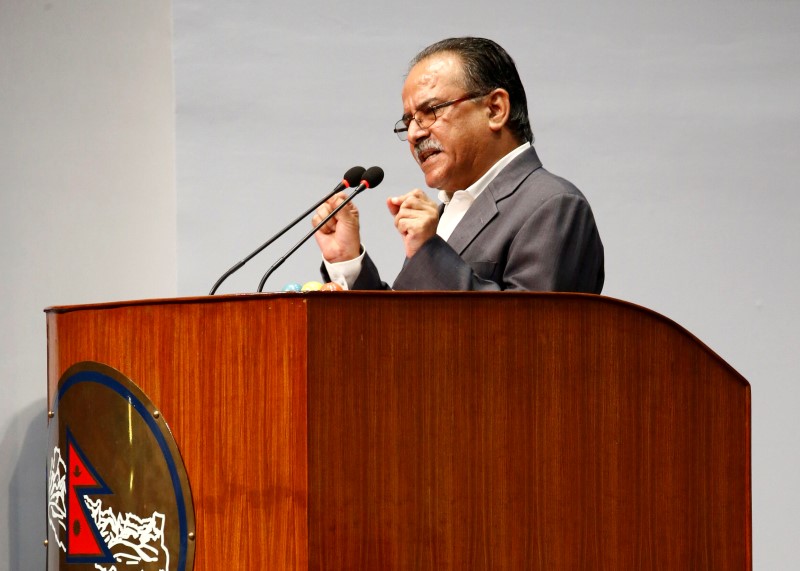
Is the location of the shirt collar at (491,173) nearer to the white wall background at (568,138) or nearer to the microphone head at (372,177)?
the microphone head at (372,177)

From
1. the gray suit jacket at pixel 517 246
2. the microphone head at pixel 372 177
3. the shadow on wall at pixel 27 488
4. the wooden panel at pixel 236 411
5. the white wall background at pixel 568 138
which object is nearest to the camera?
the wooden panel at pixel 236 411

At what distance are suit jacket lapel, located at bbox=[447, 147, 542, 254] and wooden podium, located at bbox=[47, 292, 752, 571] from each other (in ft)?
2.03

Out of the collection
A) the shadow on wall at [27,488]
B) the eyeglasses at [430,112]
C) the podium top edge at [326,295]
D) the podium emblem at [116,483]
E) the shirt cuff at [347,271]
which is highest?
the eyeglasses at [430,112]

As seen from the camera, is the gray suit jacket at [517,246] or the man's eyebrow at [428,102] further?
the man's eyebrow at [428,102]

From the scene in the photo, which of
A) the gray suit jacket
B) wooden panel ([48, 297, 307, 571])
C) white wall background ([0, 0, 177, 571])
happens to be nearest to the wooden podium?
wooden panel ([48, 297, 307, 571])

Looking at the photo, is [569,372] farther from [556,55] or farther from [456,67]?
[556,55]

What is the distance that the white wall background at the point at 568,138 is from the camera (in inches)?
123

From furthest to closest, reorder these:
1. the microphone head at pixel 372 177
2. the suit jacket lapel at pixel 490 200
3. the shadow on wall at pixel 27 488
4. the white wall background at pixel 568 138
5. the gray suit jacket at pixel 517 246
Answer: the white wall background at pixel 568 138 → the shadow on wall at pixel 27 488 → the suit jacket lapel at pixel 490 200 → the microphone head at pixel 372 177 → the gray suit jacket at pixel 517 246

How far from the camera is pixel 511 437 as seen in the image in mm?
1351

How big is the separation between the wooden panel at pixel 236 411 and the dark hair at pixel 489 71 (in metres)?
0.99

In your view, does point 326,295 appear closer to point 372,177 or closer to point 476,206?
point 372,177

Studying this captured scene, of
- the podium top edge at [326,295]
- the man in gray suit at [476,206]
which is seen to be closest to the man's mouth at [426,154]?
the man in gray suit at [476,206]

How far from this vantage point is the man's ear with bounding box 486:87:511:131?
2.12 metres

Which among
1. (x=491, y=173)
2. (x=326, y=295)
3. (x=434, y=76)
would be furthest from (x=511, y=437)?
(x=434, y=76)
